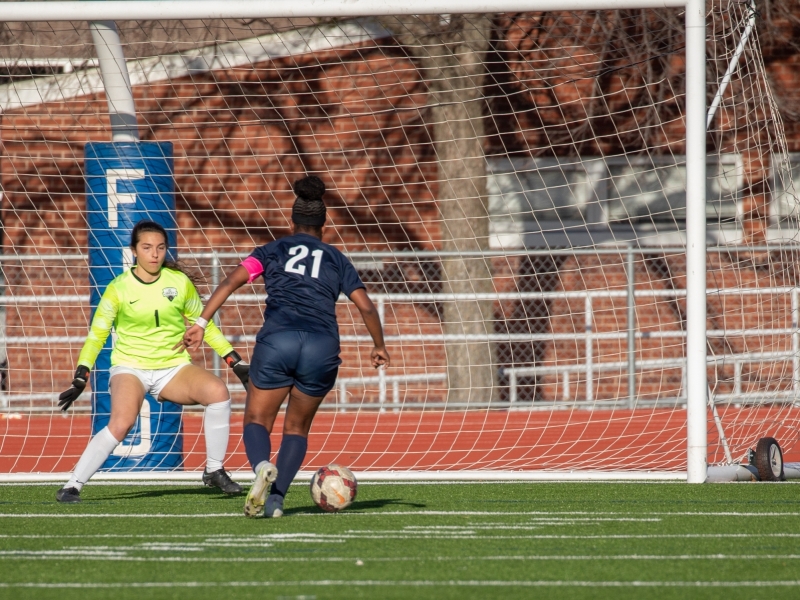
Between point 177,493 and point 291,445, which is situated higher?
point 291,445

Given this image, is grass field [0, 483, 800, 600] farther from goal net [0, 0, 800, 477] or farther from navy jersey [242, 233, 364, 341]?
goal net [0, 0, 800, 477]

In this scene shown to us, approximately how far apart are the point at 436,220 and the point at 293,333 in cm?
632

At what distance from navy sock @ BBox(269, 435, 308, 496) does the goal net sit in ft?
16.8

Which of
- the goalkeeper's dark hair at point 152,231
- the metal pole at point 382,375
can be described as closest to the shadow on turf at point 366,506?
the goalkeeper's dark hair at point 152,231

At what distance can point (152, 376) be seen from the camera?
Answer: 828cm

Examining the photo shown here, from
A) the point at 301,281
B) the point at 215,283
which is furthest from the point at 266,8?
the point at 215,283

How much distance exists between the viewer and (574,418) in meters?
14.6

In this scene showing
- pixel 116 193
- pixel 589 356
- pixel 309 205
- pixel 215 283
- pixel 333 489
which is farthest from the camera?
pixel 589 356

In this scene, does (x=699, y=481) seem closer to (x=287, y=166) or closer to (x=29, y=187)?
(x=287, y=166)

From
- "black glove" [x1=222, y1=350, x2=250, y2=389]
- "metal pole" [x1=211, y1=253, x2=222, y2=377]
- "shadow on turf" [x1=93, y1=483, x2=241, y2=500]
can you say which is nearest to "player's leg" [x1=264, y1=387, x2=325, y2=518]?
"black glove" [x1=222, y1=350, x2=250, y2=389]

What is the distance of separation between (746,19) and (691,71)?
56.1 inches

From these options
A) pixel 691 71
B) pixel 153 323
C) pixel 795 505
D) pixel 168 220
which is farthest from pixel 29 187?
pixel 795 505

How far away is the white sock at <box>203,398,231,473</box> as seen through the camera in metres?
8.37

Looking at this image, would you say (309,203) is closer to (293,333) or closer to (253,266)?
(253,266)
